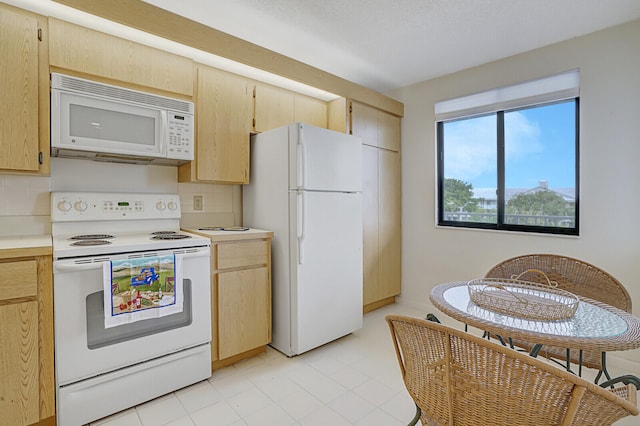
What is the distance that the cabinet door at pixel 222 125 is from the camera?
7.95ft

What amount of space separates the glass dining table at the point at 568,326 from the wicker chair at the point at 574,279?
1.02 ft

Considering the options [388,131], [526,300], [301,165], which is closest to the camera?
[526,300]

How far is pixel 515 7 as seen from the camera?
7.19ft

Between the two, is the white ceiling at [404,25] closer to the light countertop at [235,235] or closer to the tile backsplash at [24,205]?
the tile backsplash at [24,205]

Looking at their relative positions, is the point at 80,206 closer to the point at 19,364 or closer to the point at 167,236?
the point at 167,236

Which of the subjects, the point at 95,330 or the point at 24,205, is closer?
the point at 95,330

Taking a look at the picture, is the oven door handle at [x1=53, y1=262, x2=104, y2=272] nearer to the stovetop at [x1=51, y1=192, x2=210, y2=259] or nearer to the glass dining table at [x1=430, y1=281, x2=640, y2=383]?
the stovetop at [x1=51, y1=192, x2=210, y2=259]

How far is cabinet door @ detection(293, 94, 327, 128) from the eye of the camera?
304 cm

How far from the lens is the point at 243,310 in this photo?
234cm

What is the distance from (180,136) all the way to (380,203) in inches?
82.8

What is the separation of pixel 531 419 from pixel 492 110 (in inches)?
115

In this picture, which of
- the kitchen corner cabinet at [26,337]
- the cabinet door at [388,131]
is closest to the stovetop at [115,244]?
the kitchen corner cabinet at [26,337]

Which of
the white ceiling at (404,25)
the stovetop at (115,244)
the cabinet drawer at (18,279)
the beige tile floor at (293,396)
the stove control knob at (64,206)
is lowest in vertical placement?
the beige tile floor at (293,396)

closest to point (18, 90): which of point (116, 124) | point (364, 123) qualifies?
point (116, 124)
